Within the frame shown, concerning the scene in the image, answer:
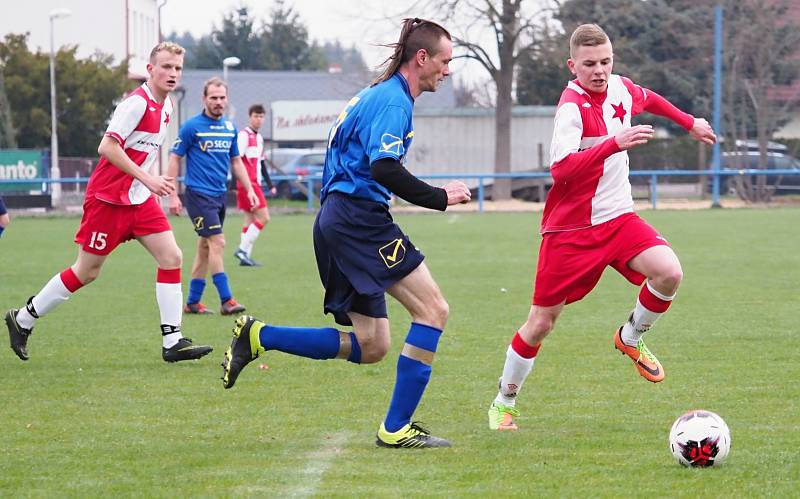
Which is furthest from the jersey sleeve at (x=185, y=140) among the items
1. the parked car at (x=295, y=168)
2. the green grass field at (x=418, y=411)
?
the parked car at (x=295, y=168)

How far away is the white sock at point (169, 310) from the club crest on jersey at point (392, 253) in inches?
114

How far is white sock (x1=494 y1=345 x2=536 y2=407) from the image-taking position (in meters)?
5.88

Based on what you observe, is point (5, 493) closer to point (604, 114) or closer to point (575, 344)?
point (604, 114)

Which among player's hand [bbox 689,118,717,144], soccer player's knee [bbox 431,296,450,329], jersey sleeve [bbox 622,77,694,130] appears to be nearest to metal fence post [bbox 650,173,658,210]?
jersey sleeve [bbox 622,77,694,130]

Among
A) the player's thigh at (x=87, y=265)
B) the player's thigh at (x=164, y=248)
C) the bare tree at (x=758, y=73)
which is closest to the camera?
the player's thigh at (x=87, y=265)

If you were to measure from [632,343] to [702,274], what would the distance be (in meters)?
7.47

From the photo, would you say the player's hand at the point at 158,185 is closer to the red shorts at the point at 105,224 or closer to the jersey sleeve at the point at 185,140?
the red shorts at the point at 105,224

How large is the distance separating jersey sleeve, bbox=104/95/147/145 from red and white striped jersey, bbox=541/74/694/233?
2.76 meters

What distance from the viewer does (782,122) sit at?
3562cm

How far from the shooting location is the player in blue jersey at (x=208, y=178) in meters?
10.5

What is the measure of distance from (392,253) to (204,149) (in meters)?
6.04

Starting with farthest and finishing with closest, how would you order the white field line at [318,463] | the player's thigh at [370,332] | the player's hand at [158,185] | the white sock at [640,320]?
the player's hand at [158,185] < the white sock at [640,320] < the player's thigh at [370,332] < the white field line at [318,463]

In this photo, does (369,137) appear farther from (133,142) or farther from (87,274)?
(87,274)

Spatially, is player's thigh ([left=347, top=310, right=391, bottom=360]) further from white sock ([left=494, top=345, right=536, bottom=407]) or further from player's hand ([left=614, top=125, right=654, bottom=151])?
player's hand ([left=614, top=125, right=654, bottom=151])
